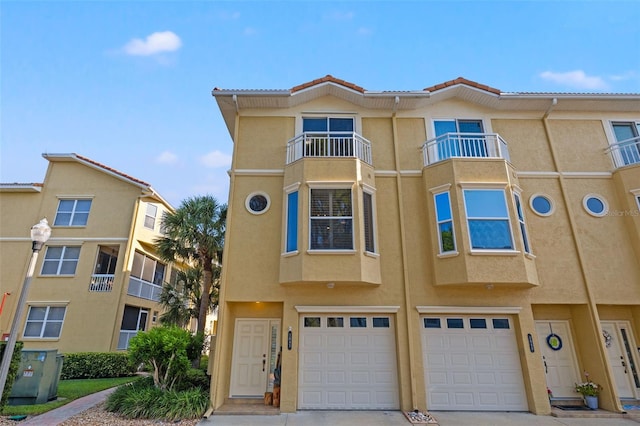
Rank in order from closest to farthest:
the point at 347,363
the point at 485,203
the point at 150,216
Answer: the point at 347,363
the point at 485,203
the point at 150,216

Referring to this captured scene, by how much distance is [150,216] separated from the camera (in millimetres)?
18375

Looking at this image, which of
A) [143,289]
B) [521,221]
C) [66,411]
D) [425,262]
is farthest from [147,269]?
[521,221]

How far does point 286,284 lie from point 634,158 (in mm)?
12837

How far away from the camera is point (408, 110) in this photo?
11.5 m

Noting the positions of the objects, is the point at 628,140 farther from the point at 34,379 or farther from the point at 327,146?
the point at 34,379

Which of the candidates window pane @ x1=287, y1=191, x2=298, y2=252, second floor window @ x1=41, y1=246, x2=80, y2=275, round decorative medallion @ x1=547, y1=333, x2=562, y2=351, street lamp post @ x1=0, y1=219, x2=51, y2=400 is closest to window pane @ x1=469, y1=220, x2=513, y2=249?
round decorative medallion @ x1=547, y1=333, x2=562, y2=351

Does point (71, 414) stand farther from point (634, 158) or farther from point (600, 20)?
point (600, 20)

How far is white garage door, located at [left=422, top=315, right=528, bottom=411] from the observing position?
8.82m

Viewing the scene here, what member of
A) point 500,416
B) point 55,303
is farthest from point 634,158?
point 55,303

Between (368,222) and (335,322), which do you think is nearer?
(335,322)

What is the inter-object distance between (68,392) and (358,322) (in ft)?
33.1

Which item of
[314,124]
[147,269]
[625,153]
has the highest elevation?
[314,124]

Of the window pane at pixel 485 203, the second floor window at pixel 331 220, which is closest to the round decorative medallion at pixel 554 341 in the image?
the window pane at pixel 485 203

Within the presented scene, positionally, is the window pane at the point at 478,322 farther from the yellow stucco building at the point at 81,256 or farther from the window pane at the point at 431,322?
the yellow stucco building at the point at 81,256
